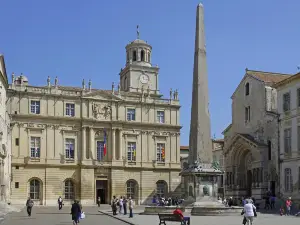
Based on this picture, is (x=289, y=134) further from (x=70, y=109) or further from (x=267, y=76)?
(x=70, y=109)

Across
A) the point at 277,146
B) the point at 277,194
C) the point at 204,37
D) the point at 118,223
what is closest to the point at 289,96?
the point at 277,146

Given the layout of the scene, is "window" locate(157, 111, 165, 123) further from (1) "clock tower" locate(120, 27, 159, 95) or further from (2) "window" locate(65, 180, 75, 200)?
(2) "window" locate(65, 180, 75, 200)

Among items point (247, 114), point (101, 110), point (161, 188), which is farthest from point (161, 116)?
point (247, 114)

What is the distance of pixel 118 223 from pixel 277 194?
21.3 metres

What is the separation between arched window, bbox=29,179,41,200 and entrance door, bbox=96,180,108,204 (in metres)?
6.39

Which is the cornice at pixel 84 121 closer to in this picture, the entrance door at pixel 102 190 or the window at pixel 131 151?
the window at pixel 131 151

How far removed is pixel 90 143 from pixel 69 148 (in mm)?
2281

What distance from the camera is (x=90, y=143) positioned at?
57.2 metres

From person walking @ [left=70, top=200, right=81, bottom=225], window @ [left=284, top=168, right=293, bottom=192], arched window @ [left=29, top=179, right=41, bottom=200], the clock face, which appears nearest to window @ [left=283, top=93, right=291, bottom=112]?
window @ [left=284, top=168, right=293, bottom=192]

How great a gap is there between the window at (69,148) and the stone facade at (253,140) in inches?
644

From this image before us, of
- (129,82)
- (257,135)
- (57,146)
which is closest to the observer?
(257,135)

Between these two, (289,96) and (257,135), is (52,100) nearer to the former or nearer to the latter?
(257,135)

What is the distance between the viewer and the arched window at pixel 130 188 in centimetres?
5931

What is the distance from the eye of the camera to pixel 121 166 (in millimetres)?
58125
